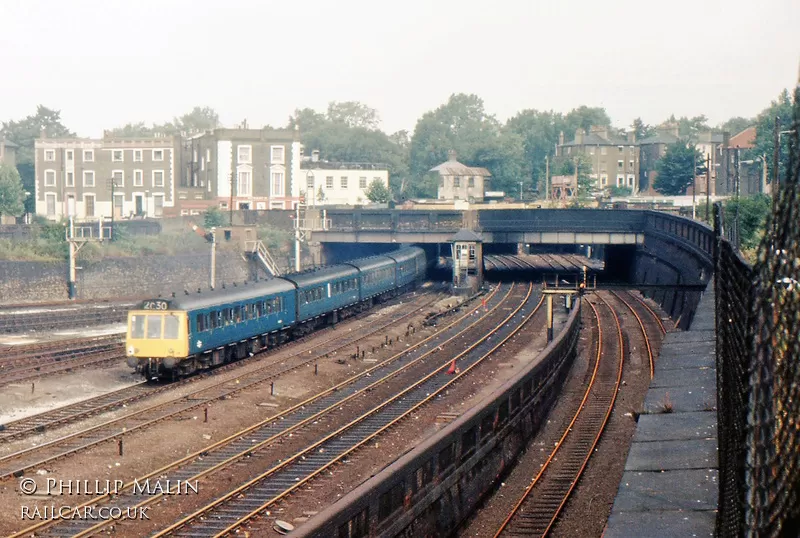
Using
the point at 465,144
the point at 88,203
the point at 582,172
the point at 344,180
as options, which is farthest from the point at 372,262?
the point at 465,144

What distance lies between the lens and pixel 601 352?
131ft

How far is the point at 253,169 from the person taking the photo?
8919cm

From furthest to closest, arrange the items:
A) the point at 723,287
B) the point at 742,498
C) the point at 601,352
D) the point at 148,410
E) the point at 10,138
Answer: the point at 10,138, the point at 601,352, the point at 148,410, the point at 723,287, the point at 742,498

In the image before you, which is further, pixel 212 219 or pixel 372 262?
pixel 212 219

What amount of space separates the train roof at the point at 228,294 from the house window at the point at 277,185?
50.4 metres

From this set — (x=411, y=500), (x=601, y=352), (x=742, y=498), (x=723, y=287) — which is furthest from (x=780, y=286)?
(x=601, y=352)

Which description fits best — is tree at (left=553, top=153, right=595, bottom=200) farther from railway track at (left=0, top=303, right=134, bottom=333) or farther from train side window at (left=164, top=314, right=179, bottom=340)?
train side window at (left=164, top=314, right=179, bottom=340)

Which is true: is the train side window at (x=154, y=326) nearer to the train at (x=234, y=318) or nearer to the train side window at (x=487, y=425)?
the train at (x=234, y=318)

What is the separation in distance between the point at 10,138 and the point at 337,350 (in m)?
110

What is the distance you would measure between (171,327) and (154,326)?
56 cm

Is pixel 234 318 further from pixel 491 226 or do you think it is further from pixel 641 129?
pixel 641 129

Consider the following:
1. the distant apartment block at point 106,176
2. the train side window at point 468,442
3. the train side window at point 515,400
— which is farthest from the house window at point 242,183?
the train side window at point 468,442

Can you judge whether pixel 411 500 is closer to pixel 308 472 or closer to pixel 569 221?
pixel 308 472

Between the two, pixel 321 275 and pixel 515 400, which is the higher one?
pixel 321 275
